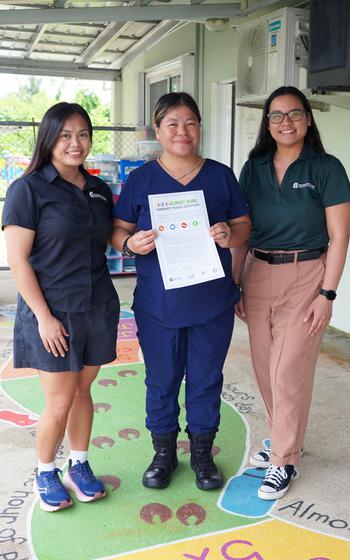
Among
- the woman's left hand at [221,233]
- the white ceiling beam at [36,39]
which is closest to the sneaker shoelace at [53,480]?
the woman's left hand at [221,233]

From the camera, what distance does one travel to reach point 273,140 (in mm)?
2520

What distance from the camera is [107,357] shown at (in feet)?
7.59

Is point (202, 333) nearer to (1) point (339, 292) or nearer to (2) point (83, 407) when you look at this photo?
(2) point (83, 407)

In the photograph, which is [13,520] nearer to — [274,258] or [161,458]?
[161,458]

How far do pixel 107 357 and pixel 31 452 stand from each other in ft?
2.81

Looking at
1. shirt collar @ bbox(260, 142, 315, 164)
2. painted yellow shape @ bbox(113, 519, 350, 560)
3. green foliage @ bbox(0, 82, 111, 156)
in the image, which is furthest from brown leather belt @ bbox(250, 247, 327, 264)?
green foliage @ bbox(0, 82, 111, 156)

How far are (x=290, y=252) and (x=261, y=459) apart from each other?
1.01 metres

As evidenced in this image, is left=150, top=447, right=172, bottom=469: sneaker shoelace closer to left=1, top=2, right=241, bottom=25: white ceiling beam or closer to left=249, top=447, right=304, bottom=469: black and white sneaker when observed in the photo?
left=249, top=447, right=304, bottom=469: black and white sneaker

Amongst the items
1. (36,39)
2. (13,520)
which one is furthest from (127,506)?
(36,39)

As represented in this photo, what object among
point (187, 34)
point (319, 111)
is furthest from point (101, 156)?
point (319, 111)

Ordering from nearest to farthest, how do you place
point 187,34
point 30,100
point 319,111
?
point 319,111
point 187,34
point 30,100

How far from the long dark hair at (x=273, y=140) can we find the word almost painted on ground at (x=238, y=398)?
1.53 m

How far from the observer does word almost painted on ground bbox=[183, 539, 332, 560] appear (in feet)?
6.87

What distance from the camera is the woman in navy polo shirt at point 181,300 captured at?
7.55 feet
